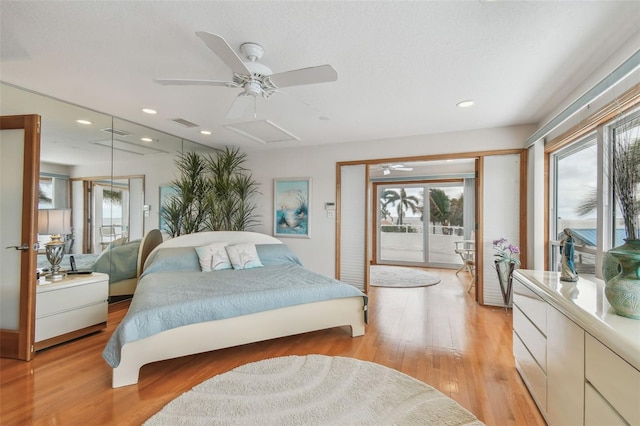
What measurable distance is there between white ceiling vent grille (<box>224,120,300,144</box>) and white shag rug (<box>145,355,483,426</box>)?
92.2 inches

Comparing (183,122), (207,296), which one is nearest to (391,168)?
(183,122)

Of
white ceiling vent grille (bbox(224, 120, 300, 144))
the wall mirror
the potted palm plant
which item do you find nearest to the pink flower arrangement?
the potted palm plant

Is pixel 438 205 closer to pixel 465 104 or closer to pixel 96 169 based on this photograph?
pixel 465 104

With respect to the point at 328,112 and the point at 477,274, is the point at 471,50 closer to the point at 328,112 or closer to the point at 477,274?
the point at 328,112

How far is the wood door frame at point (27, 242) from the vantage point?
2.41 metres

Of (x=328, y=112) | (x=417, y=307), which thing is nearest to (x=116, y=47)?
(x=328, y=112)

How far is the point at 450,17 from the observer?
1747 mm

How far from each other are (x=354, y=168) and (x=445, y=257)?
382 cm

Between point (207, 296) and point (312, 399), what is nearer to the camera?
point (312, 399)

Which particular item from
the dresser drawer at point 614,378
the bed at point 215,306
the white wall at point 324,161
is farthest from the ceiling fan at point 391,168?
the dresser drawer at point 614,378

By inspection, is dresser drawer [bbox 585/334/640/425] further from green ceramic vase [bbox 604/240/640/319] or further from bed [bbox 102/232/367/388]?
bed [bbox 102/232/367/388]

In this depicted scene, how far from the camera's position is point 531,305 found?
1.97 meters

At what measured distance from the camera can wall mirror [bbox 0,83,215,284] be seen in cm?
303

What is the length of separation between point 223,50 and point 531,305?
2.54 m
